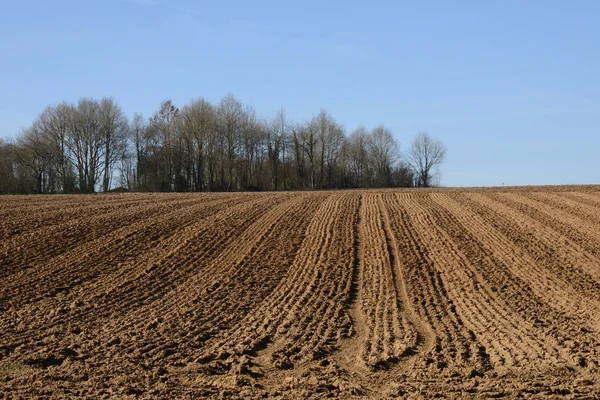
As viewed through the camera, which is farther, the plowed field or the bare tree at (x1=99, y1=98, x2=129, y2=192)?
the bare tree at (x1=99, y1=98, x2=129, y2=192)

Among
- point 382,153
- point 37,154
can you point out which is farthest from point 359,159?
point 37,154

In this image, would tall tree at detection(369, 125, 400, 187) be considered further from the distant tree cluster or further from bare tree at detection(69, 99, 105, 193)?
bare tree at detection(69, 99, 105, 193)

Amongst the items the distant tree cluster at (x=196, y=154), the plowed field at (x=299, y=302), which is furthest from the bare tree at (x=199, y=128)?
the plowed field at (x=299, y=302)

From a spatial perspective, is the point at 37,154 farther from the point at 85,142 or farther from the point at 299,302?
the point at 299,302

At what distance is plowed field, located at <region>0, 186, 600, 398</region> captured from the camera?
8.21 metres

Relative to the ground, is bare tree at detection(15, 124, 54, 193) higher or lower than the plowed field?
higher

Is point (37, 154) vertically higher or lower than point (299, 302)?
higher

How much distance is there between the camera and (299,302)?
13.8m

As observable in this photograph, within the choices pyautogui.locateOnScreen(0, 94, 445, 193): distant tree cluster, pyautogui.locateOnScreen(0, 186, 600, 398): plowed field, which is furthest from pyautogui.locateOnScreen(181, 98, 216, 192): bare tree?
pyautogui.locateOnScreen(0, 186, 600, 398): plowed field

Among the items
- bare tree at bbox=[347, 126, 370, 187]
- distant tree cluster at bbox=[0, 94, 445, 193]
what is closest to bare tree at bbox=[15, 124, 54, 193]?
distant tree cluster at bbox=[0, 94, 445, 193]


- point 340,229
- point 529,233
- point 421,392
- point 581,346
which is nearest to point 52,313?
point 421,392

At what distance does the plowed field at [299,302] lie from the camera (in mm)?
8211

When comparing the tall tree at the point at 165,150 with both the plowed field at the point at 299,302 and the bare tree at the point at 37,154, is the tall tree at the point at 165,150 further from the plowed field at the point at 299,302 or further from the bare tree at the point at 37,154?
the plowed field at the point at 299,302

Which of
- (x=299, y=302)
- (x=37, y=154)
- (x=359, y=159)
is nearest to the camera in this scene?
(x=299, y=302)
